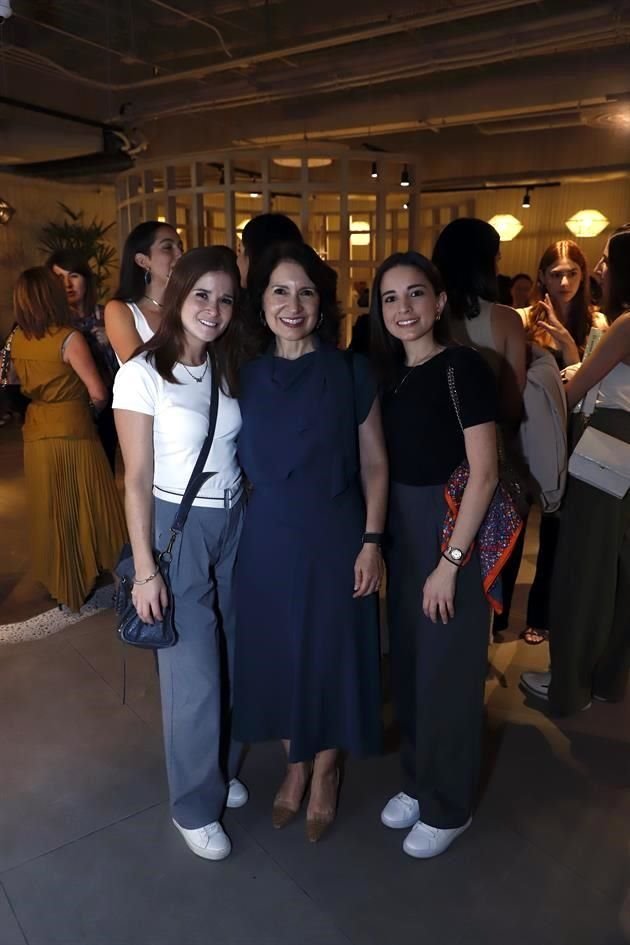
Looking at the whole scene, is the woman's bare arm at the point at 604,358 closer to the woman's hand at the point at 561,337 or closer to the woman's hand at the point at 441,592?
the woman's hand at the point at 561,337

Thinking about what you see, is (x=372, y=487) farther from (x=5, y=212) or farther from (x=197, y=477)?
(x=5, y=212)

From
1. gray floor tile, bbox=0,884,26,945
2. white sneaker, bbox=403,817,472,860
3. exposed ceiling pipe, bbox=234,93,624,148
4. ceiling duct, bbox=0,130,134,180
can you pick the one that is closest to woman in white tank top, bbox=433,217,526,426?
white sneaker, bbox=403,817,472,860

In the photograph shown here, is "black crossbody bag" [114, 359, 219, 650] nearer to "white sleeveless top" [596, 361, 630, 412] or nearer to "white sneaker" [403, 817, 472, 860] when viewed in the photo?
"white sneaker" [403, 817, 472, 860]

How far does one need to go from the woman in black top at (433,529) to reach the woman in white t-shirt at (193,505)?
1.39 feet

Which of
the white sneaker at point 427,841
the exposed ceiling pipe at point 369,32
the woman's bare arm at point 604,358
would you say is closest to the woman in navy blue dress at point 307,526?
the white sneaker at point 427,841

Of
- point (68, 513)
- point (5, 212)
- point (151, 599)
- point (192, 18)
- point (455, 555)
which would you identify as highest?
point (192, 18)

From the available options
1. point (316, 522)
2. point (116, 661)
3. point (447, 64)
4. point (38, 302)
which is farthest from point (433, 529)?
point (447, 64)

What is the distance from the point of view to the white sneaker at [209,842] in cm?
196

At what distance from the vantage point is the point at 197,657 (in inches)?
75.6

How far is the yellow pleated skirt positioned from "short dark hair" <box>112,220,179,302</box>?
1.12 metres

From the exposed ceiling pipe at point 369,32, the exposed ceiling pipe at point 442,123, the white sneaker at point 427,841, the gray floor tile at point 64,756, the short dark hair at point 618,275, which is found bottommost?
the gray floor tile at point 64,756

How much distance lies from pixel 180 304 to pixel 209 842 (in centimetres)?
143

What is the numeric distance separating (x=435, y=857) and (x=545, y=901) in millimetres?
292

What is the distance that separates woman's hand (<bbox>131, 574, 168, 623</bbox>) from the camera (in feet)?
6.00
